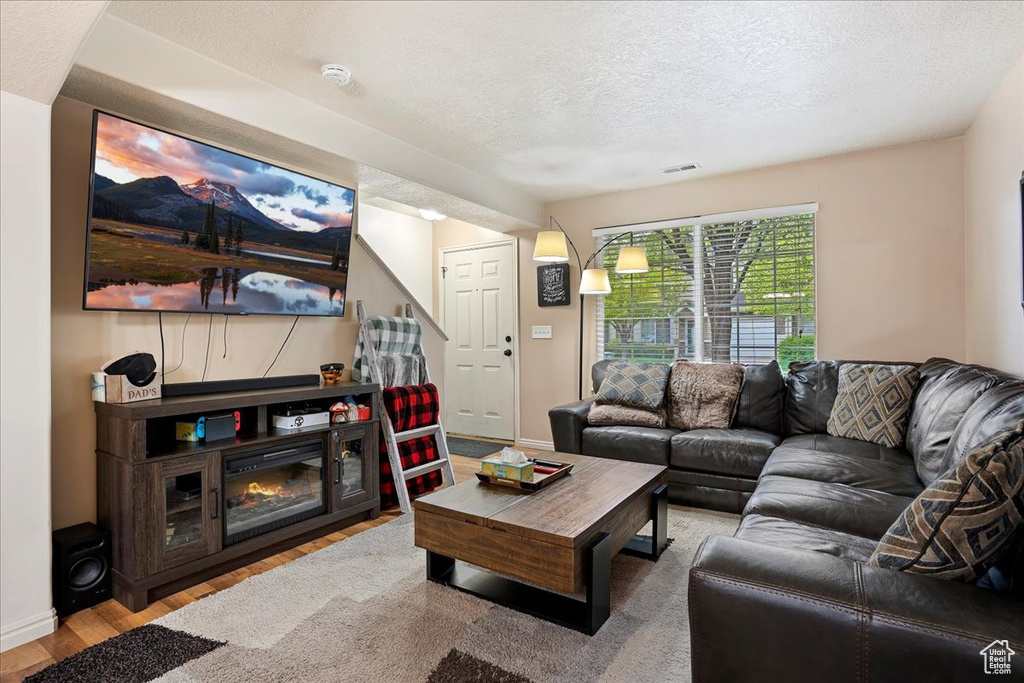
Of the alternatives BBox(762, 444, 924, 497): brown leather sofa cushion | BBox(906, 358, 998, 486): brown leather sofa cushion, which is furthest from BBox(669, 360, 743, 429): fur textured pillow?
BBox(906, 358, 998, 486): brown leather sofa cushion

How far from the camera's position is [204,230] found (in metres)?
2.54

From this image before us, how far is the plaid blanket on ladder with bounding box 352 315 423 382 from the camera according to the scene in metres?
3.46

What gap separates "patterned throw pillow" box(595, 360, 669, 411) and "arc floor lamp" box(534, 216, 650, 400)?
0.64 m

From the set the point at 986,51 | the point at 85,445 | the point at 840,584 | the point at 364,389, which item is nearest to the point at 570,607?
the point at 840,584

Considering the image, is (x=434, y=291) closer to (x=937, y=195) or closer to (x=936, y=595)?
(x=937, y=195)

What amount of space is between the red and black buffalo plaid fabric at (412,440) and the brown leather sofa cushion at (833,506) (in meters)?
2.16

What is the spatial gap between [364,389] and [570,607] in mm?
1736

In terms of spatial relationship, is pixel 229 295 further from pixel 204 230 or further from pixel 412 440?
pixel 412 440

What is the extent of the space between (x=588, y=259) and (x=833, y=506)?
10.4 feet

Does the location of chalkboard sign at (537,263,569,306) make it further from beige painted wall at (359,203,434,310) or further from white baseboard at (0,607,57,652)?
white baseboard at (0,607,57,652)

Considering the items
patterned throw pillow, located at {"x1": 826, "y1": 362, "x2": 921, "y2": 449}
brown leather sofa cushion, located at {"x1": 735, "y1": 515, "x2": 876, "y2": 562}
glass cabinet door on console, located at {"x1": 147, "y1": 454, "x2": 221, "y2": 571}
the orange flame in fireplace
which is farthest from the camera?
patterned throw pillow, located at {"x1": 826, "y1": 362, "x2": 921, "y2": 449}

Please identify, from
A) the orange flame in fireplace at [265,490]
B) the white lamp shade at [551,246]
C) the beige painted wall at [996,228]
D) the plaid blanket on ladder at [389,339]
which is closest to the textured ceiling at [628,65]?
the beige painted wall at [996,228]

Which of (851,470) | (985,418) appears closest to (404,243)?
(851,470)

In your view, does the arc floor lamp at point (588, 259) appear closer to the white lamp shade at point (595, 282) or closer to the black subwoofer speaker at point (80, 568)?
the white lamp shade at point (595, 282)
